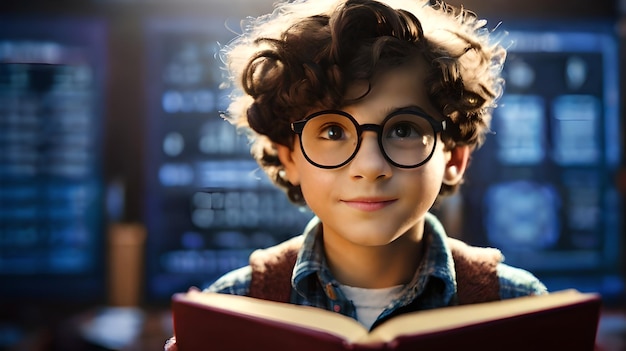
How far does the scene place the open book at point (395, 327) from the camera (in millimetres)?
654

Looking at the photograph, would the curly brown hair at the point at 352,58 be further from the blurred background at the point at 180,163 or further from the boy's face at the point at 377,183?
the blurred background at the point at 180,163

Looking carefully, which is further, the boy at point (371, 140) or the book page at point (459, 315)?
the boy at point (371, 140)

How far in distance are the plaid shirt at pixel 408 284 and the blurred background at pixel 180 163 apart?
1916 millimetres

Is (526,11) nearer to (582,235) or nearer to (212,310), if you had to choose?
(582,235)

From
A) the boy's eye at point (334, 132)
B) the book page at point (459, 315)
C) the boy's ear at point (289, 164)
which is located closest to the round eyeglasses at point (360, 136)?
the boy's eye at point (334, 132)

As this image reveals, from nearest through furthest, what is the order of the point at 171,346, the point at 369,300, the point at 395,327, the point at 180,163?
the point at 395,327 < the point at 171,346 < the point at 369,300 < the point at 180,163

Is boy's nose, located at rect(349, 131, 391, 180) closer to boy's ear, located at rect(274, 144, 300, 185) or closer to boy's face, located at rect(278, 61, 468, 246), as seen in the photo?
boy's face, located at rect(278, 61, 468, 246)

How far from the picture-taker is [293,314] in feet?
2.31

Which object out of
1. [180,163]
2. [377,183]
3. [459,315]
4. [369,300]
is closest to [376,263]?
[369,300]

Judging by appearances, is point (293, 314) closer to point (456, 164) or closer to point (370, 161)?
point (370, 161)

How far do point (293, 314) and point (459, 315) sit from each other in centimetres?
17

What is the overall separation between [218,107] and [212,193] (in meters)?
0.39

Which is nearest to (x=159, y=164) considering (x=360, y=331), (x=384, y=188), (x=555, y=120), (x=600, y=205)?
(x=555, y=120)

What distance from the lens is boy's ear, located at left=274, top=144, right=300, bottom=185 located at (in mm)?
1028
